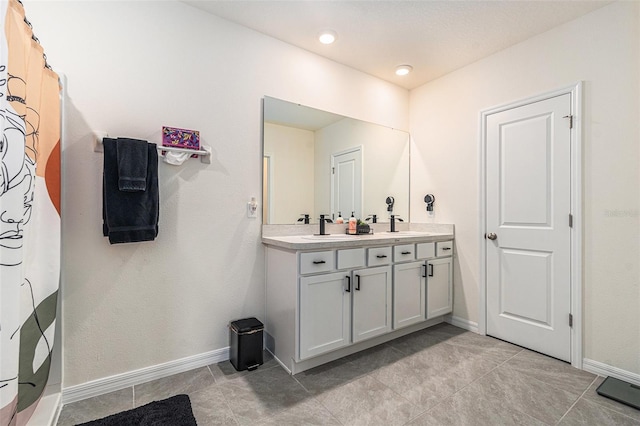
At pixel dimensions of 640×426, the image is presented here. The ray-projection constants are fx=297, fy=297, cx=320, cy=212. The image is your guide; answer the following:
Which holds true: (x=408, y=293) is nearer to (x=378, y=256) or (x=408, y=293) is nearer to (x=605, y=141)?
(x=378, y=256)

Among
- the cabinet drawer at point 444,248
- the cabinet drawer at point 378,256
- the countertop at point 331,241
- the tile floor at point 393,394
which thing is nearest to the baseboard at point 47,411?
the tile floor at point 393,394

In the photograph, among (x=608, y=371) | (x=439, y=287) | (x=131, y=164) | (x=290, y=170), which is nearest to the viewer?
(x=131, y=164)

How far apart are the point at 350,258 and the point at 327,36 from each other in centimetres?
186

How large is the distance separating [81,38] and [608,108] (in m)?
3.55

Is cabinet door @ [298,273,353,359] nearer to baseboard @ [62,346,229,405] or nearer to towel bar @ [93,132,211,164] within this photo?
baseboard @ [62,346,229,405]

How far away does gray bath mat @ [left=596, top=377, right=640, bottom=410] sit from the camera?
5.86 feet

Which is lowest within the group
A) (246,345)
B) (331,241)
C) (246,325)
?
(246,345)

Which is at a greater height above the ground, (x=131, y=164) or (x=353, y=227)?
(x=131, y=164)

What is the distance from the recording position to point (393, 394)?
1.88 m

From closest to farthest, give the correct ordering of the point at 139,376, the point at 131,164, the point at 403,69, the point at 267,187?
the point at 131,164, the point at 139,376, the point at 267,187, the point at 403,69

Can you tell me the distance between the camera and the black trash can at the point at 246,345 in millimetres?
2123

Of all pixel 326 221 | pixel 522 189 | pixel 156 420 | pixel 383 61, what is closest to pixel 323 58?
pixel 383 61

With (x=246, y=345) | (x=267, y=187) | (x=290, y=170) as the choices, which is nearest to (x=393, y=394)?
(x=246, y=345)

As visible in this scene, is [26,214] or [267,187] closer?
[26,214]
